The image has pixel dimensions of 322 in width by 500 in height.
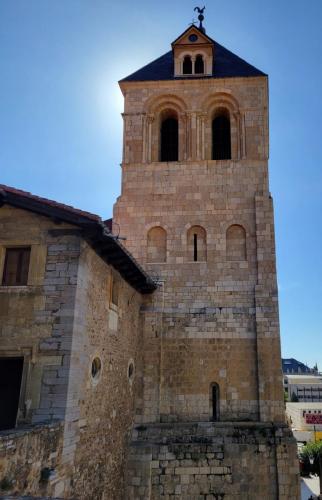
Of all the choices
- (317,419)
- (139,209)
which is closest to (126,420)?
(139,209)

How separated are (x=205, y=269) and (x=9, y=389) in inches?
268

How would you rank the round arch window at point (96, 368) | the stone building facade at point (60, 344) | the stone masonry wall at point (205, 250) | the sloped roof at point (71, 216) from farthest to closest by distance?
the stone masonry wall at point (205, 250), the round arch window at point (96, 368), the sloped roof at point (71, 216), the stone building facade at point (60, 344)

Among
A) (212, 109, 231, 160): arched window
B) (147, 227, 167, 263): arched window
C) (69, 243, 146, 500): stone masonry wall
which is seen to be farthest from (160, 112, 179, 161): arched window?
(69, 243, 146, 500): stone masonry wall

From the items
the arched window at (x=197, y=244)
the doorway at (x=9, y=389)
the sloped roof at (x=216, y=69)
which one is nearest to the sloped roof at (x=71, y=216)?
the doorway at (x=9, y=389)

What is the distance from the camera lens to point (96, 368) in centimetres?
965

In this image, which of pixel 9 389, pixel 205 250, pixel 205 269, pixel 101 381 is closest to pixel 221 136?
pixel 205 250

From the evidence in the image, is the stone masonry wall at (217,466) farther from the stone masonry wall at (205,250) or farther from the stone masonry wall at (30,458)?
the stone masonry wall at (30,458)

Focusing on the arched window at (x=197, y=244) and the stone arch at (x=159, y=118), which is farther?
the stone arch at (x=159, y=118)

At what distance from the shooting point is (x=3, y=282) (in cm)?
884

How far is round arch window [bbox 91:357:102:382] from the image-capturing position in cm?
944

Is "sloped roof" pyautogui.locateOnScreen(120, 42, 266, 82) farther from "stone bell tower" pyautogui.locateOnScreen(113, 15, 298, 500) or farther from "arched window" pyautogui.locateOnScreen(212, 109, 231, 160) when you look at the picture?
"arched window" pyautogui.locateOnScreen(212, 109, 231, 160)

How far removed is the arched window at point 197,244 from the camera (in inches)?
571

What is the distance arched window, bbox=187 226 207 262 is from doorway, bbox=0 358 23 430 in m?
6.45

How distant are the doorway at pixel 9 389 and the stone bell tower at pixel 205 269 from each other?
3.83m
